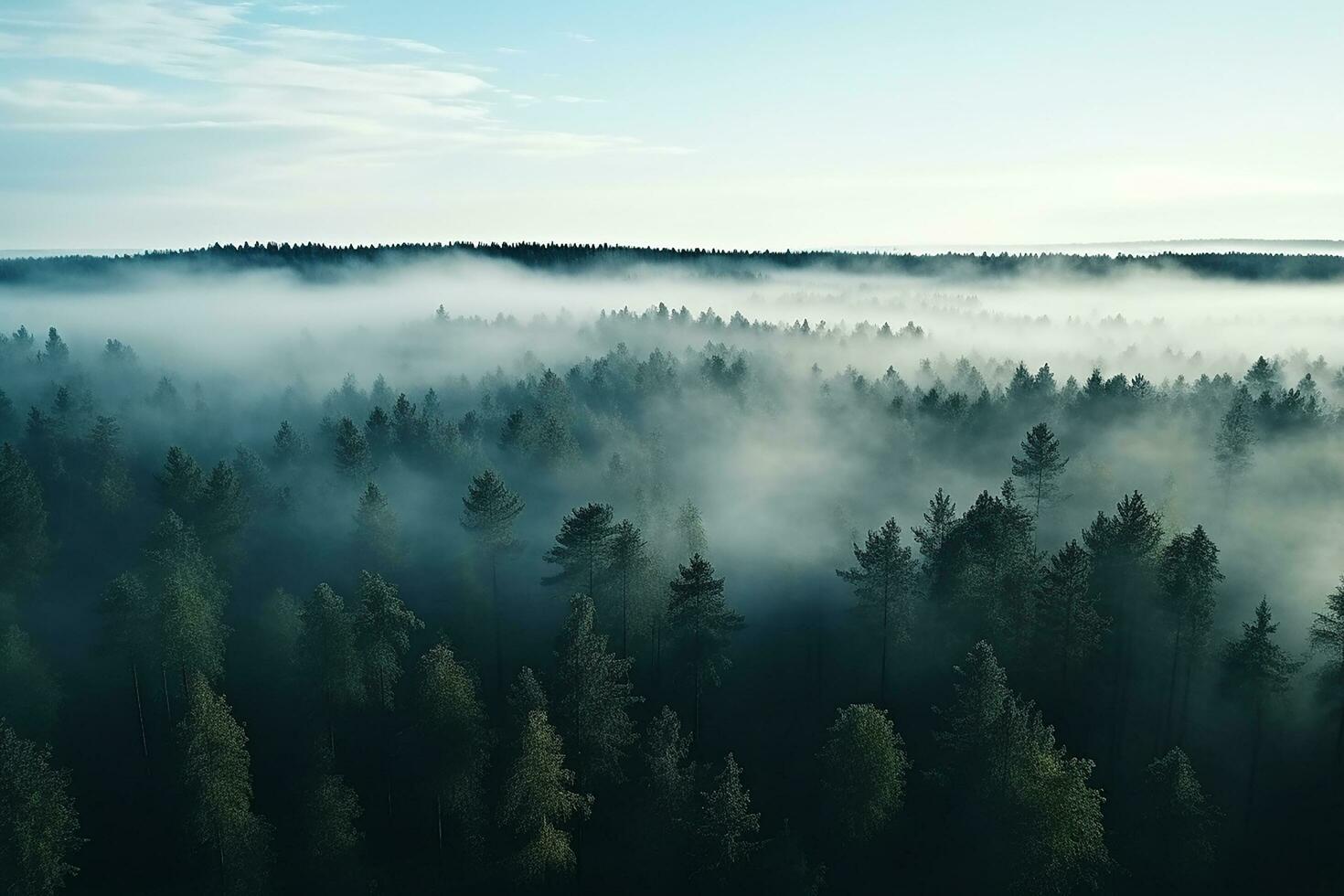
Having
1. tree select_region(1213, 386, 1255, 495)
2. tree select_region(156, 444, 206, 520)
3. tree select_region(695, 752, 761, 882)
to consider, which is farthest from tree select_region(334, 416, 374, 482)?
tree select_region(1213, 386, 1255, 495)

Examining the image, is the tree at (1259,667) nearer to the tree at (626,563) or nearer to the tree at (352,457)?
the tree at (626,563)

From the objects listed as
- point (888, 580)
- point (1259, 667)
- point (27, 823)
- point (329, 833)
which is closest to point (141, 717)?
point (27, 823)

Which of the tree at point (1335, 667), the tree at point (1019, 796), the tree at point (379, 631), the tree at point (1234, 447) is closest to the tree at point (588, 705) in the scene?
the tree at point (379, 631)

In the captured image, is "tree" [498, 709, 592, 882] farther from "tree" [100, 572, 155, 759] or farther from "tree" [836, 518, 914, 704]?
"tree" [100, 572, 155, 759]

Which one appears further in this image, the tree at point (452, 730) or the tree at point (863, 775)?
the tree at point (452, 730)

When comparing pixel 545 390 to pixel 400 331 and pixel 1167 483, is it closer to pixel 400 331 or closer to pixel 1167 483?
pixel 1167 483
